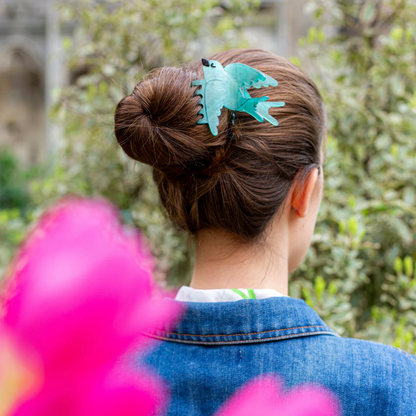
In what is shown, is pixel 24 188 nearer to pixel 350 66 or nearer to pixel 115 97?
pixel 115 97

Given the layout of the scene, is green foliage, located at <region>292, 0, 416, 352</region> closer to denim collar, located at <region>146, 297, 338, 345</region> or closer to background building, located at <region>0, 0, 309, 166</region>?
denim collar, located at <region>146, 297, 338, 345</region>

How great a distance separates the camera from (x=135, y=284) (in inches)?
5.5

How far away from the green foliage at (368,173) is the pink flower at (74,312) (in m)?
1.28

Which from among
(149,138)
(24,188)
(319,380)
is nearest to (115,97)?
(149,138)

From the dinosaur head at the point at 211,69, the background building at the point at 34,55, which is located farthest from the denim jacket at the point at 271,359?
the background building at the point at 34,55

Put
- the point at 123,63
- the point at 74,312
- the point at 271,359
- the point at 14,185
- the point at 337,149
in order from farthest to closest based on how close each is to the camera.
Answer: the point at 14,185
the point at 123,63
the point at 337,149
the point at 271,359
the point at 74,312

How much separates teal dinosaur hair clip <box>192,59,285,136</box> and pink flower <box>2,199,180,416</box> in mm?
639

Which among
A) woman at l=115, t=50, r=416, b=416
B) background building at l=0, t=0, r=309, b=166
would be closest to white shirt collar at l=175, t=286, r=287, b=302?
woman at l=115, t=50, r=416, b=416

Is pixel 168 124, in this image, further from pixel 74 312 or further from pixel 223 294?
pixel 74 312

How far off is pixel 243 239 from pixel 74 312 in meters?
0.73

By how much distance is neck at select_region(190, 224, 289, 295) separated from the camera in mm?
851

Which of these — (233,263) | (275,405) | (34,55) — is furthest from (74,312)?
(34,55)

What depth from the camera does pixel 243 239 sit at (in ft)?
2.77

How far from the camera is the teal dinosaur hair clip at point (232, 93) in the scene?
2.53 feet
